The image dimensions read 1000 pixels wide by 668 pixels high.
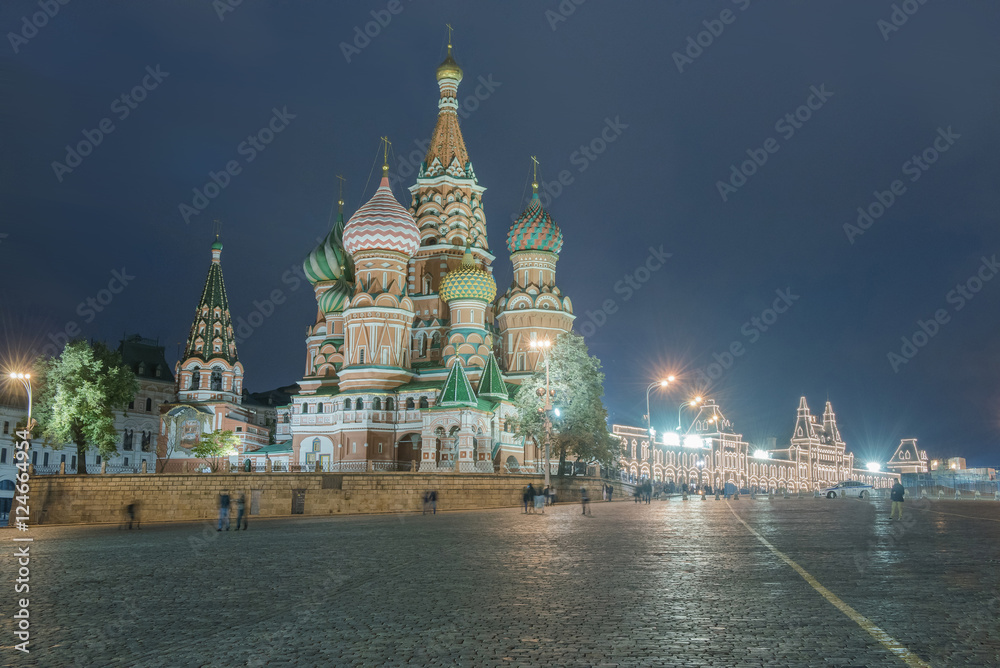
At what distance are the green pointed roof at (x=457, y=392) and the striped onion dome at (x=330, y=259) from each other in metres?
19.6

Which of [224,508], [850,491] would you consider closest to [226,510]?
[224,508]

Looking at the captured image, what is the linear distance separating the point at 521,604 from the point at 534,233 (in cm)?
6008

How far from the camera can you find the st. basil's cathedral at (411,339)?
58.6m

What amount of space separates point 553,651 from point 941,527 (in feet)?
58.2

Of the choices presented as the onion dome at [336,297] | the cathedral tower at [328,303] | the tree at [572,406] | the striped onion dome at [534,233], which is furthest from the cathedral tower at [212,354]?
the tree at [572,406]

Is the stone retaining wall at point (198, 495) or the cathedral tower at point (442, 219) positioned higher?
the cathedral tower at point (442, 219)

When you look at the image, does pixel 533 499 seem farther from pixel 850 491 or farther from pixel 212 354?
pixel 212 354

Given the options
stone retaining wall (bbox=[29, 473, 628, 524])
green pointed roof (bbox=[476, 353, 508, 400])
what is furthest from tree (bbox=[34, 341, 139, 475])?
green pointed roof (bbox=[476, 353, 508, 400])

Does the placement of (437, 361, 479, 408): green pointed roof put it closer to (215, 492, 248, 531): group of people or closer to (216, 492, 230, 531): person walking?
(215, 492, 248, 531): group of people

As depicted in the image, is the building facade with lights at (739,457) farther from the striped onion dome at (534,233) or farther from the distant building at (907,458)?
the striped onion dome at (534,233)

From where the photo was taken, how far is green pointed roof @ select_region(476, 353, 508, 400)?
58750mm

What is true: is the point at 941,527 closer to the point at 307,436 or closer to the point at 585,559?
the point at 585,559

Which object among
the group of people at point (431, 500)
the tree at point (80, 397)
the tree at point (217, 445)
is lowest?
the group of people at point (431, 500)

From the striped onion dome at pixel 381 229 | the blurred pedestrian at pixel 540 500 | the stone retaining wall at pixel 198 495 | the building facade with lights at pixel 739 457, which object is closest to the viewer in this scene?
the blurred pedestrian at pixel 540 500
